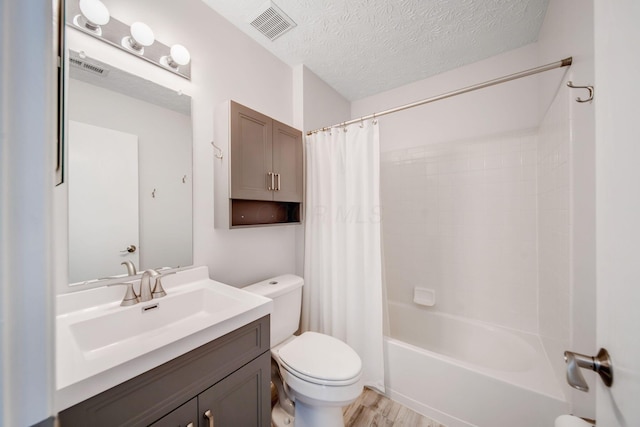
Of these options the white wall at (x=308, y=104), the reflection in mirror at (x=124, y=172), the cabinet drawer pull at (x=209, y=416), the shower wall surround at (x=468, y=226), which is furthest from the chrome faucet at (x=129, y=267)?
the shower wall surround at (x=468, y=226)

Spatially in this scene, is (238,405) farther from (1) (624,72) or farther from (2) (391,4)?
(2) (391,4)

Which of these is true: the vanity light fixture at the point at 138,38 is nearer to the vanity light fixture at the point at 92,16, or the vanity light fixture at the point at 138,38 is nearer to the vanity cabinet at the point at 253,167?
the vanity light fixture at the point at 92,16

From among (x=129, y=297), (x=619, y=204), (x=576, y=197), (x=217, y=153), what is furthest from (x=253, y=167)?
(x=576, y=197)

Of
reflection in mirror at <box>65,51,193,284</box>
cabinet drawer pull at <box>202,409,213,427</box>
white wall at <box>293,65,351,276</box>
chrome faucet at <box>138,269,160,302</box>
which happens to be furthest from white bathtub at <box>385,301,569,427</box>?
reflection in mirror at <box>65,51,193,284</box>

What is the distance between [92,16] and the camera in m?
0.95

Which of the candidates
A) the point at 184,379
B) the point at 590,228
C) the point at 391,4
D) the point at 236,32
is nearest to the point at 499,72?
the point at 391,4

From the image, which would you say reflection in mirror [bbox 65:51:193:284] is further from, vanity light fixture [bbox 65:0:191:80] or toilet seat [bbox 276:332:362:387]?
toilet seat [bbox 276:332:362:387]

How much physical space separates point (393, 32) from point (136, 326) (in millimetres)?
2148

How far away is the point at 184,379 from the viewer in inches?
29.5

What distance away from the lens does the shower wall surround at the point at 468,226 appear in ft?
5.41

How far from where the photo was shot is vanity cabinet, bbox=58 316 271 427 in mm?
610

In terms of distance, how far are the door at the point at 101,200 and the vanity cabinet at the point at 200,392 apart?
59 cm

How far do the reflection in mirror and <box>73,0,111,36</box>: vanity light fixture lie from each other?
13 cm

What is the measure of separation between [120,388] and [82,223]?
0.70 metres
